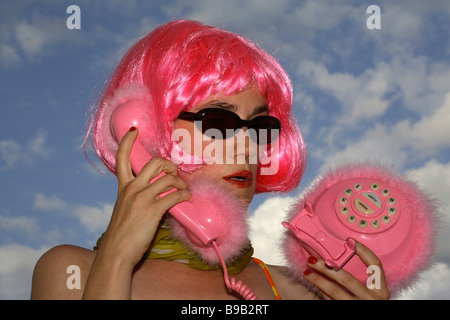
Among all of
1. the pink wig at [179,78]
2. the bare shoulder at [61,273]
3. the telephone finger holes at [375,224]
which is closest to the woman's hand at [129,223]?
the bare shoulder at [61,273]

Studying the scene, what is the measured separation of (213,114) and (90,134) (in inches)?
44.3

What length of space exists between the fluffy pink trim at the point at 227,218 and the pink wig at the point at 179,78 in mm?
403

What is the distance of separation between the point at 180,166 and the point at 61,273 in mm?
958

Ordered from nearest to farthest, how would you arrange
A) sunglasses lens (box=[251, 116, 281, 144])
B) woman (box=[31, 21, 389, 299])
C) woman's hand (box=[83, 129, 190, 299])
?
woman's hand (box=[83, 129, 190, 299])
woman (box=[31, 21, 389, 299])
sunglasses lens (box=[251, 116, 281, 144])

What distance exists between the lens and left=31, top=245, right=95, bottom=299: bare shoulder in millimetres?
2654

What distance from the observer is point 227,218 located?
8.95 feet

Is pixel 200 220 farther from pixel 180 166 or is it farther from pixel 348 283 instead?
pixel 348 283

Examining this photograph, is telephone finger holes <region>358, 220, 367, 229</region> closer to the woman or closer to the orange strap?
the woman

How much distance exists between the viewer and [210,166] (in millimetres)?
3135

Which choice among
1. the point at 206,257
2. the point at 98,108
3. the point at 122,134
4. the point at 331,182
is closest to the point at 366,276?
the point at 331,182

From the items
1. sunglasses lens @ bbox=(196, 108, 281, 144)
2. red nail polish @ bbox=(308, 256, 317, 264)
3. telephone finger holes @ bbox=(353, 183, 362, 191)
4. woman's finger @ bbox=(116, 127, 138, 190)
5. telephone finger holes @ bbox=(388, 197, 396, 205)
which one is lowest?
red nail polish @ bbox=(308, 256, 317, 264)

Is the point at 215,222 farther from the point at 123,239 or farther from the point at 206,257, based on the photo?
the point at 123,239

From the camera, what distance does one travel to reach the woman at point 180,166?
2535 mm

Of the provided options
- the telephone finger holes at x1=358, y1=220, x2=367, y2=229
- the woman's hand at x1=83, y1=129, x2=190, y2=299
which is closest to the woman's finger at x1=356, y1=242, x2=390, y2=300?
the telephone finger holes at x1=358, y1=220, x2=367, y2=229
